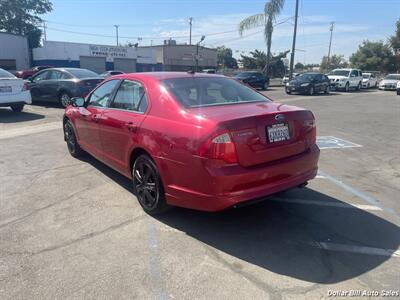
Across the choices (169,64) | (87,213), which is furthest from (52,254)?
(169,64)

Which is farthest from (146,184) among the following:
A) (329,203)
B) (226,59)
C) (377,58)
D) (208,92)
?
(226,59)

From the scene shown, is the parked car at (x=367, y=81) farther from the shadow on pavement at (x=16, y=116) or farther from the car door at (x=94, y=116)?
the car door at (x=94, y=116)

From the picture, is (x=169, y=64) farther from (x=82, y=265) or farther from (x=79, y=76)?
(x=82, y=265)

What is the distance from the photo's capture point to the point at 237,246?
145 inches

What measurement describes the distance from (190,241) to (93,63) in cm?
4774

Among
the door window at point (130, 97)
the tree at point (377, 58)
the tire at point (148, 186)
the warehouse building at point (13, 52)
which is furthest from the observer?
the tree at point (377, 58)

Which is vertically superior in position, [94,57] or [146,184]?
[94,57]

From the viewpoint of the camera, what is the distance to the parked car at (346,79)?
3186cm

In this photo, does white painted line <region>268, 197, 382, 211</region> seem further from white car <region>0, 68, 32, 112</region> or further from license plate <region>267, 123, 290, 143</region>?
white car <region>0, 68, 32, 112</region>

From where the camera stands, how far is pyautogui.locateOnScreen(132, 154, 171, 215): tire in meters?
4.12

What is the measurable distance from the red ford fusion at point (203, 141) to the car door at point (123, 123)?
1 centimetres

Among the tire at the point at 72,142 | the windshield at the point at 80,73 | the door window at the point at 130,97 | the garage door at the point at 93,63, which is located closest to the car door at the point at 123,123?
the door window at the point at 130,97

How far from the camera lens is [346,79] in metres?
32.0

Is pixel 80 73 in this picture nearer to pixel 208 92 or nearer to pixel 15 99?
pixel 15 99
